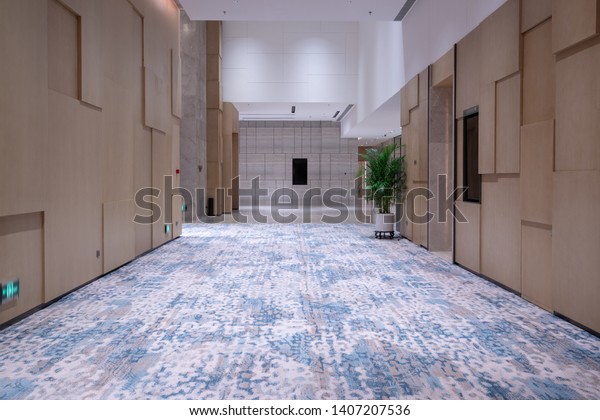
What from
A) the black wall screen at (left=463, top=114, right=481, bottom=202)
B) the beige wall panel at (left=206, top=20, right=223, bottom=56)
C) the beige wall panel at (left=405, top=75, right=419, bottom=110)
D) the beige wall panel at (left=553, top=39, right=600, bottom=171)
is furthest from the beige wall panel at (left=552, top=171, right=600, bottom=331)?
the beige wall panel at (left=206, top=20, right=223, bottom=56)

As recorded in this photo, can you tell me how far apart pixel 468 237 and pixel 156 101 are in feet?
18.2

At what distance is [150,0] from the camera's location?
9.09m

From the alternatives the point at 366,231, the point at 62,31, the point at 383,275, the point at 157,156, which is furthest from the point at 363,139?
the point at 62,31

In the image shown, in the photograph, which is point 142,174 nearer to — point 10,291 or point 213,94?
point 10,291

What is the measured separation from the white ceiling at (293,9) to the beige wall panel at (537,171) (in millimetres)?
6120

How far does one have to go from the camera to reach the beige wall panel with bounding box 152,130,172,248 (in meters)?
9.36

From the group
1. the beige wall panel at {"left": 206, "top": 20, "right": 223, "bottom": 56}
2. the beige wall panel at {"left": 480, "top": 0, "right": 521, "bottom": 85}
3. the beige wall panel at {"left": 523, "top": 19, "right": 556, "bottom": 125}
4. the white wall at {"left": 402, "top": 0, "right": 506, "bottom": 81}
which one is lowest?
the beige wall panel at {"left": 523, "top": 19, "right": 556, "bottom": 125}

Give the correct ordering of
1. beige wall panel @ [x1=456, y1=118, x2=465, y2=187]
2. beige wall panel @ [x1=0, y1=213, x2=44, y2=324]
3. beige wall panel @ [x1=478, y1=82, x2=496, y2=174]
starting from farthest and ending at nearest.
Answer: beige wall panel @ [x1=456, y1=118, x2=465, y2=187], beige wall panel @ [x1=478, y1=82, x2=496, y2=174], beige wall panel @ [x1=0, y1=213, x2=44, y2=324]

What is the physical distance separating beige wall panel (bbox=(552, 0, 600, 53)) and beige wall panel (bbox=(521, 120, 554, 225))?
73 centimetres

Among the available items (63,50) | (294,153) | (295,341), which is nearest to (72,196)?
(63,50)

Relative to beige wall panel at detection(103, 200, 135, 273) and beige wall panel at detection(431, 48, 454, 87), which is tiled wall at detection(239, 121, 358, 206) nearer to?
beige wall panel at detection(431, 48, 454, 87)

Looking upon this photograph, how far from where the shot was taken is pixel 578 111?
14.6 feet

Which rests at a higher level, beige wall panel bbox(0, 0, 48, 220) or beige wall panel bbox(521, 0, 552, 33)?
beige wall panel bbox(521, 0, 552, 33)

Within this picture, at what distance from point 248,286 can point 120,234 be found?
7.57 feet
